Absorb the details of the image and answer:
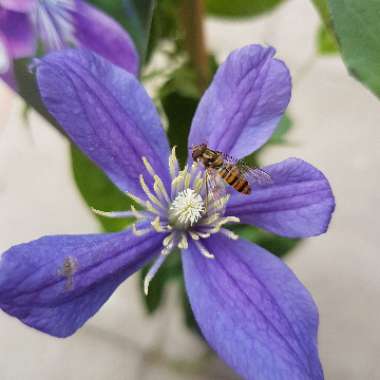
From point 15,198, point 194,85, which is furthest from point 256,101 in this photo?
point 15,198

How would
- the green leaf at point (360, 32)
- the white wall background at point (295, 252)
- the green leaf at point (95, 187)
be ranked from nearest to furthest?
the green leaf at point (360, 32) → the green leaf at point (95, 187) → the white wall background at point (295, 252)

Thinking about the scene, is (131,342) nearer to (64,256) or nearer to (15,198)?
(15,198)

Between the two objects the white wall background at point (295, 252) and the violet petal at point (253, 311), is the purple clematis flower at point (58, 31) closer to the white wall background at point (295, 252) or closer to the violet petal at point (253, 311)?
the violet petal at point (253, 311)

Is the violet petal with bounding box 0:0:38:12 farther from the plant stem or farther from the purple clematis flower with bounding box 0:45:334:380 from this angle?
the plant stem

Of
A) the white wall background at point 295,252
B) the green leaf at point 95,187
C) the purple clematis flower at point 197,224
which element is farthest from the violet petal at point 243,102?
the white wall background at point 295,252

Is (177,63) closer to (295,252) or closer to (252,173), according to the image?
(252,173)
